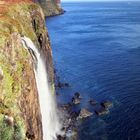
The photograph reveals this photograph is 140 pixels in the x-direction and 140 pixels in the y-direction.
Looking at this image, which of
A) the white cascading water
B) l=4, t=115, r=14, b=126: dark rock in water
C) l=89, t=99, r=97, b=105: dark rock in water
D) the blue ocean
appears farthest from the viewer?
l=89, t=99, r=97, b=105: dark rock in water

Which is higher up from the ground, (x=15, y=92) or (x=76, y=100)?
(x=15, y=92)

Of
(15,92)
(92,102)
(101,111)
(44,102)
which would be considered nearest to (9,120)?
(15,92)

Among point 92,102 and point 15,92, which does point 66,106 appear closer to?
A: point 92,102

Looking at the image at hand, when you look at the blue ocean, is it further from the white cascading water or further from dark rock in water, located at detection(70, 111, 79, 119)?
the white cascading water

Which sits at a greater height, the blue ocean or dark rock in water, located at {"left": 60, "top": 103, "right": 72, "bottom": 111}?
dark rock in water, located at {"left": 60, "top": 103, "right": 72, "bottom": 111}

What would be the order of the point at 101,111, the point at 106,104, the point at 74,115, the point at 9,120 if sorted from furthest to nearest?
1. the point at 106,104
2. the point at 101,111
3. the point at 74,115
4. the point at 9,120

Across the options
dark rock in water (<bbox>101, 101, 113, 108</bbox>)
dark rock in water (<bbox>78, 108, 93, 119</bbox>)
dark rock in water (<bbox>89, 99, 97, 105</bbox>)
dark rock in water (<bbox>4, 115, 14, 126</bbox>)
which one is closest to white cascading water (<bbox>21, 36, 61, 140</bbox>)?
dark rock in water (<bbox>78, 108, 93, 119</bbox>)

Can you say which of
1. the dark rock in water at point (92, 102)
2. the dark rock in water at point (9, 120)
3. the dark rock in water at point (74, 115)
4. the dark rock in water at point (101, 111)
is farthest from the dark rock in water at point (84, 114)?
the dark rock in water at point (9, 120)

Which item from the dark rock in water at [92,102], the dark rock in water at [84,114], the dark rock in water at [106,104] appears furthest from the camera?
the dark rock in water at [92,102]

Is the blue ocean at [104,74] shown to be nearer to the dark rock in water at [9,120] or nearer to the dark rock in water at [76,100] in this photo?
the dark rock in water at [76,100]

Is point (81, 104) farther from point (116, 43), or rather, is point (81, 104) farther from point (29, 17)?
point (116, 43)
